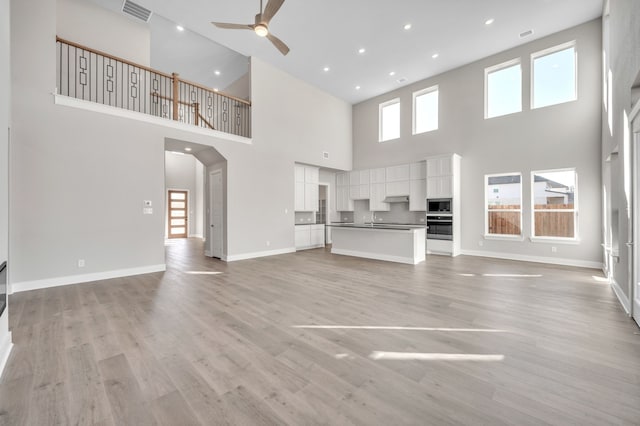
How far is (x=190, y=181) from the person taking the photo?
13.0 m

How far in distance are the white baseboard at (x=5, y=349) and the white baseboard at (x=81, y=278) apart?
248cm

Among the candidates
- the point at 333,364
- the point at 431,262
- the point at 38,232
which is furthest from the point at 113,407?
the point at 431,262

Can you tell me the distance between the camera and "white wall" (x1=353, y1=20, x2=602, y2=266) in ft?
18.8

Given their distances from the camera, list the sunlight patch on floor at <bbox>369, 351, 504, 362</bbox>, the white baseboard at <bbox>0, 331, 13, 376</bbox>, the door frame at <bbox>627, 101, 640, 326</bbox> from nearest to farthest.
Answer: the white baseboard at <bbox>0, 331, 13, 376</bbox>
the sunlight patch on floor at <bbox>369, 351, 504, 362</bbox>
the door frame at <bbox>627, 101, 640, 326</bbox>

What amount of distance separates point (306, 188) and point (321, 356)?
7.03m

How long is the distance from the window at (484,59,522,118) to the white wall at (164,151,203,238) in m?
12.1

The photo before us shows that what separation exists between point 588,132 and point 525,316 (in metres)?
5.29

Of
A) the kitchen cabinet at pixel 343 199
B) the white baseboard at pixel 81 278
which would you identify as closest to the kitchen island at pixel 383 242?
the kitchen cabinet at pixel 343 199

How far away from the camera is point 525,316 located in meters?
3.10

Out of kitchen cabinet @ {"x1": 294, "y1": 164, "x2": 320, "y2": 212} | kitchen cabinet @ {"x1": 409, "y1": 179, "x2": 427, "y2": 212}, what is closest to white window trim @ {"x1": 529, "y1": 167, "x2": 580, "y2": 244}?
kitchen cabinet @ {"x1": 409, "y1": 179, "x2": 427, "y2": 212}

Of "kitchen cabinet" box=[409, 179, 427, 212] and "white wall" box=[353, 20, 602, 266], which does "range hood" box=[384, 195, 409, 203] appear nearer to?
"kitchen cabinet" box=[409, 179, 427, 212]

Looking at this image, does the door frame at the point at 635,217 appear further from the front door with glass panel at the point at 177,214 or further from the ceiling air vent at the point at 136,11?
the front door with glass panel at the point at 177,214

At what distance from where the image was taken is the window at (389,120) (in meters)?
9.14

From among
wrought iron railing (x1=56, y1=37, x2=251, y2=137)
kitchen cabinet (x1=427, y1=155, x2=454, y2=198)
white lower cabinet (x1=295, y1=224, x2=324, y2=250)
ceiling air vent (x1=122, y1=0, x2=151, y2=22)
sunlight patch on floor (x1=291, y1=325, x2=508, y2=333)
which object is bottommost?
sunlight patch on floor (x1=291, y1=325, x2=508, y2=333)
